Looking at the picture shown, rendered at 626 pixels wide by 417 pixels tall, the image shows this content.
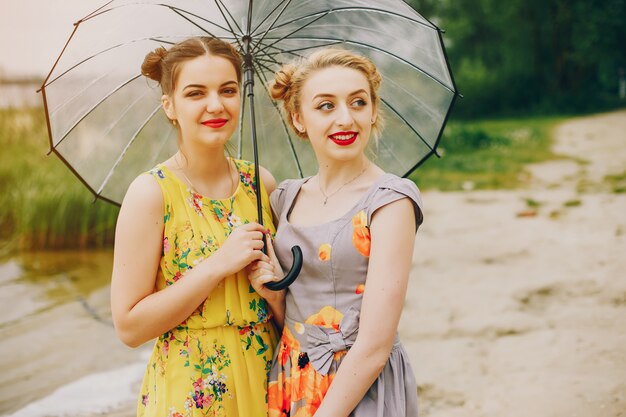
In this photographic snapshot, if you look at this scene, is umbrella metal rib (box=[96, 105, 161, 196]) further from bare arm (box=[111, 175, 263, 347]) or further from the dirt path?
the dirt path

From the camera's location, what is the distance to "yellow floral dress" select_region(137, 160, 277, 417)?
1.98 metres

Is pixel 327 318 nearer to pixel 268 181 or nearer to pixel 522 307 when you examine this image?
pixel 268 181

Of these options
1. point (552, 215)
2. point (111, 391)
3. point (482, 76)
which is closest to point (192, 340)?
point (111, 391)

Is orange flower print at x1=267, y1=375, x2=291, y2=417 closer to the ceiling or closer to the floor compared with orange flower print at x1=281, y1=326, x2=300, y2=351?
closer to the floor

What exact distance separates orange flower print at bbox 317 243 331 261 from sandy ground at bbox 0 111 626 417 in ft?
5.74

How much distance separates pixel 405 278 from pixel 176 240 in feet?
2.41

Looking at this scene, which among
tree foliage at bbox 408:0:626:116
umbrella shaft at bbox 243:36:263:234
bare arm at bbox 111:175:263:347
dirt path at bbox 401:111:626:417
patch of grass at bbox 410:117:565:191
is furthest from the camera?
tree foliage at bbox 408:0:626:116

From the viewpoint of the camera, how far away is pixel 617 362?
134 inches

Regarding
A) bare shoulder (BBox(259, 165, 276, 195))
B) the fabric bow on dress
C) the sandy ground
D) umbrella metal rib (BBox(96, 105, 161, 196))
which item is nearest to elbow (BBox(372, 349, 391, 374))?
the fabric bow on dress

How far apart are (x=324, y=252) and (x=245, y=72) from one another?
0.76m

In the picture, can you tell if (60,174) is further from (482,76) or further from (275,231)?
(482,76)

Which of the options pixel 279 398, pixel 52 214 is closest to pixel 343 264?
pixel 279 398

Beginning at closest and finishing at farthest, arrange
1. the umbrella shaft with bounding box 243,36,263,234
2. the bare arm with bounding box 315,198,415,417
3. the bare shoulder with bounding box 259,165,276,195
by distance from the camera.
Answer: the bare arm with bounding box 315,198,415,417 < the umbrella shaft with bounding box 243,36,263,234 < the bare shoulder with bounding box 259,165,276,195

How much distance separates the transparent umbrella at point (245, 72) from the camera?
220 centimetres
